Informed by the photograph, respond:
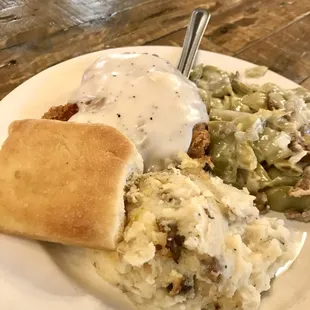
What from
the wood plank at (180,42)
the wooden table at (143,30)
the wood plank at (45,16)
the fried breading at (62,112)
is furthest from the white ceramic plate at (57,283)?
the wood plank at (180,42)

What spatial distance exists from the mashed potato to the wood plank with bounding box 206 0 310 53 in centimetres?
157

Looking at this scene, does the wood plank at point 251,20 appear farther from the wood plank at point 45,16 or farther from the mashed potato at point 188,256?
the mashed potato at point 188,256

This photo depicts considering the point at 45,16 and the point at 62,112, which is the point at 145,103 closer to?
the point at 62,112

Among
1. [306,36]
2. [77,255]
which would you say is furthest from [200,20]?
[77,255]

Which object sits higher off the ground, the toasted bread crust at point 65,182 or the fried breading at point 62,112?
the toasted bread crust at point 65,182

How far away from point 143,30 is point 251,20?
74 centimetres

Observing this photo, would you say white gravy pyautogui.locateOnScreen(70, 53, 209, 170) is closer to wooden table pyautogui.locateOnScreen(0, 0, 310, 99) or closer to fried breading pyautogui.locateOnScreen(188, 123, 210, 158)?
fried breading pyautogui.locateOnScreen(188, 123, 210, 158)

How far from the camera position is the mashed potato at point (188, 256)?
1.56 metres

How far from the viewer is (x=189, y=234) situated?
1561 mm

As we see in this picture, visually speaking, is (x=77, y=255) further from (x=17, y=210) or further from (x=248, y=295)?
(x=248, y=295)

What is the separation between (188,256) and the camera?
5.15 feet

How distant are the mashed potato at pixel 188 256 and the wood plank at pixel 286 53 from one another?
137cm

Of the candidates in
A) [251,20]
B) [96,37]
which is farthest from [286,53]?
[96,37]

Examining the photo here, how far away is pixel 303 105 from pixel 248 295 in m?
1.06
